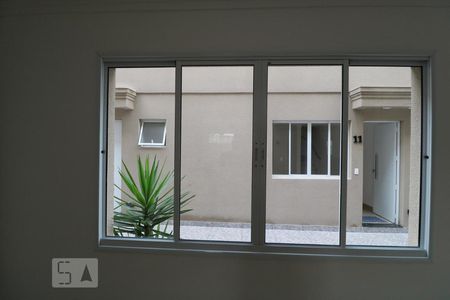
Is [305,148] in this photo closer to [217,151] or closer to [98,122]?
[217,151]

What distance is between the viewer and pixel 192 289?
2.08m

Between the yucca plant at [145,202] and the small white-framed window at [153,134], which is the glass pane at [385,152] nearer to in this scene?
the yucca plant at [145,202]

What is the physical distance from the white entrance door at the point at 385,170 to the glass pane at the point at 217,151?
1.37 metres

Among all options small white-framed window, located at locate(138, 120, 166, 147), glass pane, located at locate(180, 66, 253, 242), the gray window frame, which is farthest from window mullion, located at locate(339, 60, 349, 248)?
small white-framed window, located at locate(138, 120, 166, 147)

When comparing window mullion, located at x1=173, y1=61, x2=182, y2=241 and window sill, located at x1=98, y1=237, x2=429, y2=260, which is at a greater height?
window mullion, located at x1=173, y1=61, x2=182, y2=241

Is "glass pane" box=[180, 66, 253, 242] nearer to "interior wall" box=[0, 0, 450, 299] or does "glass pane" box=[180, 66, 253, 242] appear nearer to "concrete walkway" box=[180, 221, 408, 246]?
"concrete walkway" box=[180, 221, 408, 246]

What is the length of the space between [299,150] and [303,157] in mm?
84

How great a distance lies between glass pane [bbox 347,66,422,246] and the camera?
2139 millimetres

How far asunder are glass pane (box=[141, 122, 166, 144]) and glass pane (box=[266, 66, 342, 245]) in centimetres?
106

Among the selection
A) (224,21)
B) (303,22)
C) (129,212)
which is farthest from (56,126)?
(303,22)

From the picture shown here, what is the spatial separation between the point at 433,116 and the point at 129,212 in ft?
9.73

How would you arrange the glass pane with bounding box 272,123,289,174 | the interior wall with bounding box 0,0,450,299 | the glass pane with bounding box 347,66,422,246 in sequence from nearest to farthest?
the interior wall with bounding box 0,0,450,299, the glass pane with bounding box 347,66,422,246, the glass pane with bounding box 272,123,289,174

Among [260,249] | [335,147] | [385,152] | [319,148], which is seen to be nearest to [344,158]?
[335,147]

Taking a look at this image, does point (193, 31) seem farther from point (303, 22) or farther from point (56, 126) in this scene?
point (56, 126)
